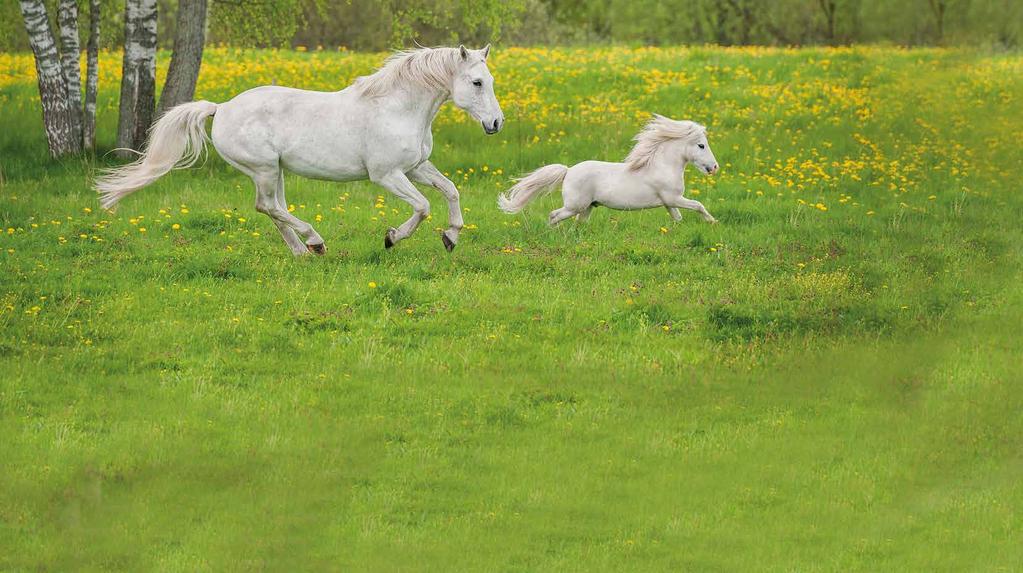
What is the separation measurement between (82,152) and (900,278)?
11.3 meters

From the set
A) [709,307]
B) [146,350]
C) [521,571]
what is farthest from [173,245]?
[521,571]

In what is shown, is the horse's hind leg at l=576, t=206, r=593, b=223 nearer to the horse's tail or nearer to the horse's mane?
the horse's mane

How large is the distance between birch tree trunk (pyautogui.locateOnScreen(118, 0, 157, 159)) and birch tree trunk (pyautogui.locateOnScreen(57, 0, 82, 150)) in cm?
61

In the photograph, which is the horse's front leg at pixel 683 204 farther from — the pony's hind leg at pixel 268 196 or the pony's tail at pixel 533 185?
the pony's hind leg at pixel 268 196

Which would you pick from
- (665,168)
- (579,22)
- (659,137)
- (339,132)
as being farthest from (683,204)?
(579,22)

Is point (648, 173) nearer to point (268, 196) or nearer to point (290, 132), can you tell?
point (290, 132)

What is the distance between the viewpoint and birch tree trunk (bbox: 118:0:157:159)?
1745 centimetres

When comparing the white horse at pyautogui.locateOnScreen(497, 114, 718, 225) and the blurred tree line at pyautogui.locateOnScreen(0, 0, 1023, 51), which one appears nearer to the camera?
the blurred tree line at pyautogui.locateOnScreen(0, 0, 1023, 51)

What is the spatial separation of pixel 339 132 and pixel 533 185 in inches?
109

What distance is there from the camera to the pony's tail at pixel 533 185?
47.4 ft

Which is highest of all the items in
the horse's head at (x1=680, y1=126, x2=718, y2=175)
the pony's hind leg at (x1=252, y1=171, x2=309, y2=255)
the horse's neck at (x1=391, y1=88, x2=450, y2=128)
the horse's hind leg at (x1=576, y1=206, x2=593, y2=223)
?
the horse's neck at (x1=391, y1=88, x2=450, y2=128)

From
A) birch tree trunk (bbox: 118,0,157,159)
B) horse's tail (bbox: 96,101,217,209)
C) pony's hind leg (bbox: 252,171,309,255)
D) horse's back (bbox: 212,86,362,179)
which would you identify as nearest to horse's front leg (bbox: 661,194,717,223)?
horse's back (bbox: 212,86,362,179)

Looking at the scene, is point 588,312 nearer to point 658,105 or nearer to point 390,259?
point 390,259

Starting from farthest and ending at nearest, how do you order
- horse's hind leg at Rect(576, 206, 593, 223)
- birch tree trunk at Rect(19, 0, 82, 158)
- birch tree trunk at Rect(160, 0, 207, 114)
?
birch tree trunk at Rect(160, 0, 207, 114), birch tree trunk at Rect(19, 0, 82, 158), horse's hind leg at Rect(576, 206, 593, 223)
